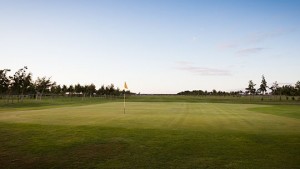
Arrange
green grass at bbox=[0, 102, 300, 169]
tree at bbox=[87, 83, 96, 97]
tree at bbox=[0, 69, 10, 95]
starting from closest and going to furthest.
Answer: green grass at bbox=[0, 102, 300, 169] < tree at bbox=[0, 69, 10, 95] < tree at bbox=[87, 83, 96, 97]

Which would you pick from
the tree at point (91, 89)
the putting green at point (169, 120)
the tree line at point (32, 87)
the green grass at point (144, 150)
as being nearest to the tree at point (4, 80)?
the tree line at point (32, 87)

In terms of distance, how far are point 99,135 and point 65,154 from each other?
13.7 feet

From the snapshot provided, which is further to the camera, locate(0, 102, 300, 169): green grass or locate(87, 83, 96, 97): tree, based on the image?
locate(87, 83, 96, 97): tree

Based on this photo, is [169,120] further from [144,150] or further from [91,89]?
[91,89]

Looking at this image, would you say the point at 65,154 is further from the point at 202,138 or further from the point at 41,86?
the point at 41,86

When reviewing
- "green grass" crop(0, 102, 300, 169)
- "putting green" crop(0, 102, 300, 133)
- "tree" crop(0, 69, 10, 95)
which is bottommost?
"green grass" crop(0, 102, 300, 169)

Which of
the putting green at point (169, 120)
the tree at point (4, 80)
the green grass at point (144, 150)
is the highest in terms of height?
the tree at point (4, 80)

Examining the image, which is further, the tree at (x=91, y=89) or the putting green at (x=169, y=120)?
the tree at (x=91, y=89)

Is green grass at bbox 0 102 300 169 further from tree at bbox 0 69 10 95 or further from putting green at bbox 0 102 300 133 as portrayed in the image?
tree at bbox 0 69 10 95

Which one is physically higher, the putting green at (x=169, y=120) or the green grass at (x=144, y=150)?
the putting green at (x=169, y=120)

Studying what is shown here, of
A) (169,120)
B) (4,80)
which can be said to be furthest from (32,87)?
(169,120)

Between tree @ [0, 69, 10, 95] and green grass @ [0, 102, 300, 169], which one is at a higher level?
tree @ [0, 69, 10, 95]

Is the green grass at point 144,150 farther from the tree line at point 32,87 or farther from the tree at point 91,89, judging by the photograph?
the tree at point 91,89

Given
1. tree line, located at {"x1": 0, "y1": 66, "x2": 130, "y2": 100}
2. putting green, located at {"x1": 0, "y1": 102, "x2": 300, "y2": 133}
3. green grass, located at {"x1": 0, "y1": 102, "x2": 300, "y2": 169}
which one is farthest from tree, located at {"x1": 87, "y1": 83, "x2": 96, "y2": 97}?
green grass, located at {"x1": 0, "y1": 102, "x2": 300, "y2": 169}
